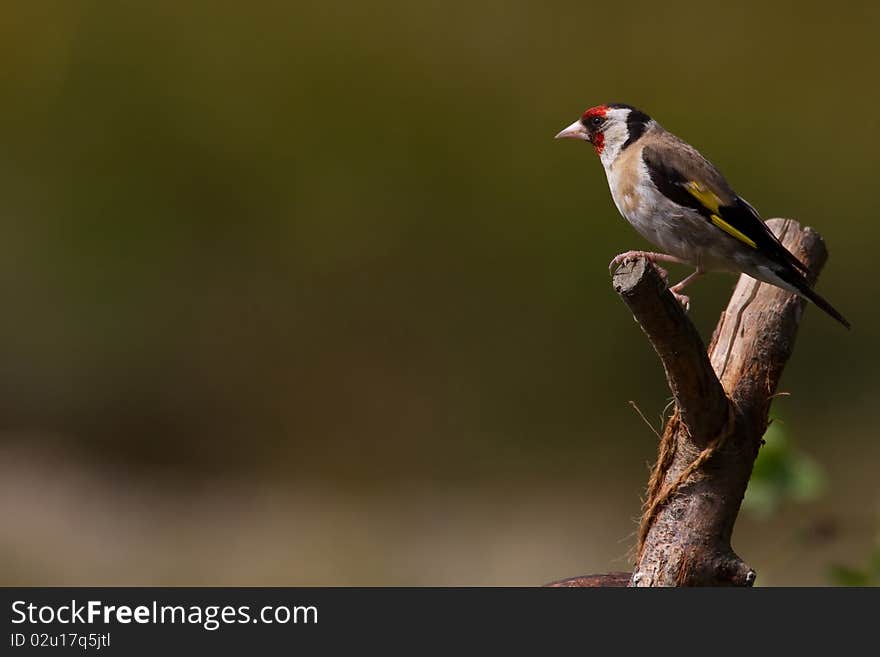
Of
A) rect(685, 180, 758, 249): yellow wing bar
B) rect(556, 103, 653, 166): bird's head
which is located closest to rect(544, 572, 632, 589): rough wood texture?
rect(685, 180, 758, 249): yellow wing bar

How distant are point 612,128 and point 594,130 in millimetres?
64

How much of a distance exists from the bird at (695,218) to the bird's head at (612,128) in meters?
0.08

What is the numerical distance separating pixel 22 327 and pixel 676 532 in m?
4.44

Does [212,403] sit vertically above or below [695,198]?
above

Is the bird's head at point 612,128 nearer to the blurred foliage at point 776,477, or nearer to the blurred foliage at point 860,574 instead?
the blurred foliage at point 776,477

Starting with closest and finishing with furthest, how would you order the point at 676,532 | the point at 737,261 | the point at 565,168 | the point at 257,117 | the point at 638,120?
the point at 676,532, the point at 737,261, the point at 638,120, the point at 565,168, the point at 257,117

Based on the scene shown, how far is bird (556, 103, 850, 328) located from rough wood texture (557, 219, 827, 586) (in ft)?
0.51

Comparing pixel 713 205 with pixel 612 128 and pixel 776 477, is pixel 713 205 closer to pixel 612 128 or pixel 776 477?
pixel 612 128

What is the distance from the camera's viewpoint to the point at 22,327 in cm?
630

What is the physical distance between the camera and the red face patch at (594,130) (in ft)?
10.6

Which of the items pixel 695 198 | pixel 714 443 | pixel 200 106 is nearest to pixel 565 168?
pixel 200 106

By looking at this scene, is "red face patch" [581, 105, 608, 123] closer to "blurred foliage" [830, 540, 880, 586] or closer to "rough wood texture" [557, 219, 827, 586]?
"rough wood texture" [557, 219, 827, 586]

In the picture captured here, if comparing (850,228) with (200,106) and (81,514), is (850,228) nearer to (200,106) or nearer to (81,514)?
(200,106)

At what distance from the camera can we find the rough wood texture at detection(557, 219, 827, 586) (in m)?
2.43
